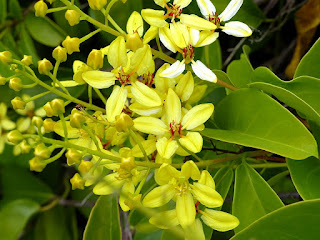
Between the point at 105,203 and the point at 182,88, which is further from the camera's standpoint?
the point at 105,203

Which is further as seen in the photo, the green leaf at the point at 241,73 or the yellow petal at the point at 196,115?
the green leaf at the point at 241,73

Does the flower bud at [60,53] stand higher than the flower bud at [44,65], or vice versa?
the flower bud at [60,53]

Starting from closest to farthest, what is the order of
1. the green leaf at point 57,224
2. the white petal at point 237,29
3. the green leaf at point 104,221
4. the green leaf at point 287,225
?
the green leaf at point 287,225 → the white petal at point 237,29 → the green leaf at point 104,221 → the green leaf at point 57,224

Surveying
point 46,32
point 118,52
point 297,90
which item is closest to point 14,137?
point 118,52

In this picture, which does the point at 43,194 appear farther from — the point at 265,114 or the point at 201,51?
the point at 265,114

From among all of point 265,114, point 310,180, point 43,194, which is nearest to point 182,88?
point 265,114

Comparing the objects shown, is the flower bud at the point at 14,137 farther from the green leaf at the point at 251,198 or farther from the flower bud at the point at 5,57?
the green leaf at the point at 251,198

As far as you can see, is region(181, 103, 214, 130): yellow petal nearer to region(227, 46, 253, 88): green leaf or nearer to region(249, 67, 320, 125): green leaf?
region(249, 67, 320, 125): green leaf

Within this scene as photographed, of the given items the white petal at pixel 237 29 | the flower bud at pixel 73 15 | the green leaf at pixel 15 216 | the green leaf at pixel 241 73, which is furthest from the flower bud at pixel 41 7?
the green leaf at pixel 15 216
